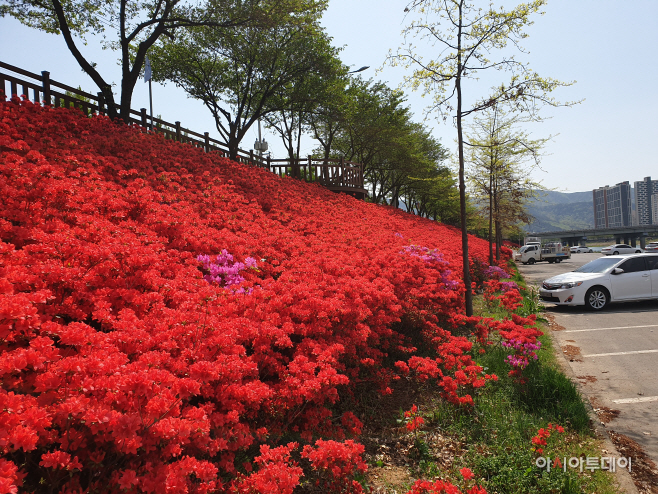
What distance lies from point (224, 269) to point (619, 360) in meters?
6.74

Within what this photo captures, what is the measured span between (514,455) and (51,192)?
618 cm

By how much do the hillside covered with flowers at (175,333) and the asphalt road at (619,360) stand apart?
4.17 feet

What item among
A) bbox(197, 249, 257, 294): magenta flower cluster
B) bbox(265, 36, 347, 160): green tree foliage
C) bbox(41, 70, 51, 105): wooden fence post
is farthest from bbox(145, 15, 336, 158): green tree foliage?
bbox(197, 249, 257, 294): magenta flower cluster

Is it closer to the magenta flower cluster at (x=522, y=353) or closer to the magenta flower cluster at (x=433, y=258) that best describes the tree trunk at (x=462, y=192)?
the magenta flower cluster at (x=433, y=258)

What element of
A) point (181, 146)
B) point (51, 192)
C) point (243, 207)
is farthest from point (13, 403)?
point (181, 146)

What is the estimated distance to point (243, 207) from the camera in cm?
898

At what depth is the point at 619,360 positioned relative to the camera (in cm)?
649

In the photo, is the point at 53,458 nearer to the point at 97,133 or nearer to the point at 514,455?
the point at 514,455

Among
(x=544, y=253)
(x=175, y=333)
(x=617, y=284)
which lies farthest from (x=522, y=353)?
(x=544, y=253)

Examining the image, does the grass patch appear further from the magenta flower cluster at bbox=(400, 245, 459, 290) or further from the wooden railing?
the wooden railing

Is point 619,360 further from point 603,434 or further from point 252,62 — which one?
point 252,62

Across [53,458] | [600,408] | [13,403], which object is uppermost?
[13,403]

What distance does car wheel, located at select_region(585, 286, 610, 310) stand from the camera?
10461 millimetres

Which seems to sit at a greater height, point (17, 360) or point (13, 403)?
point (17, 360)
